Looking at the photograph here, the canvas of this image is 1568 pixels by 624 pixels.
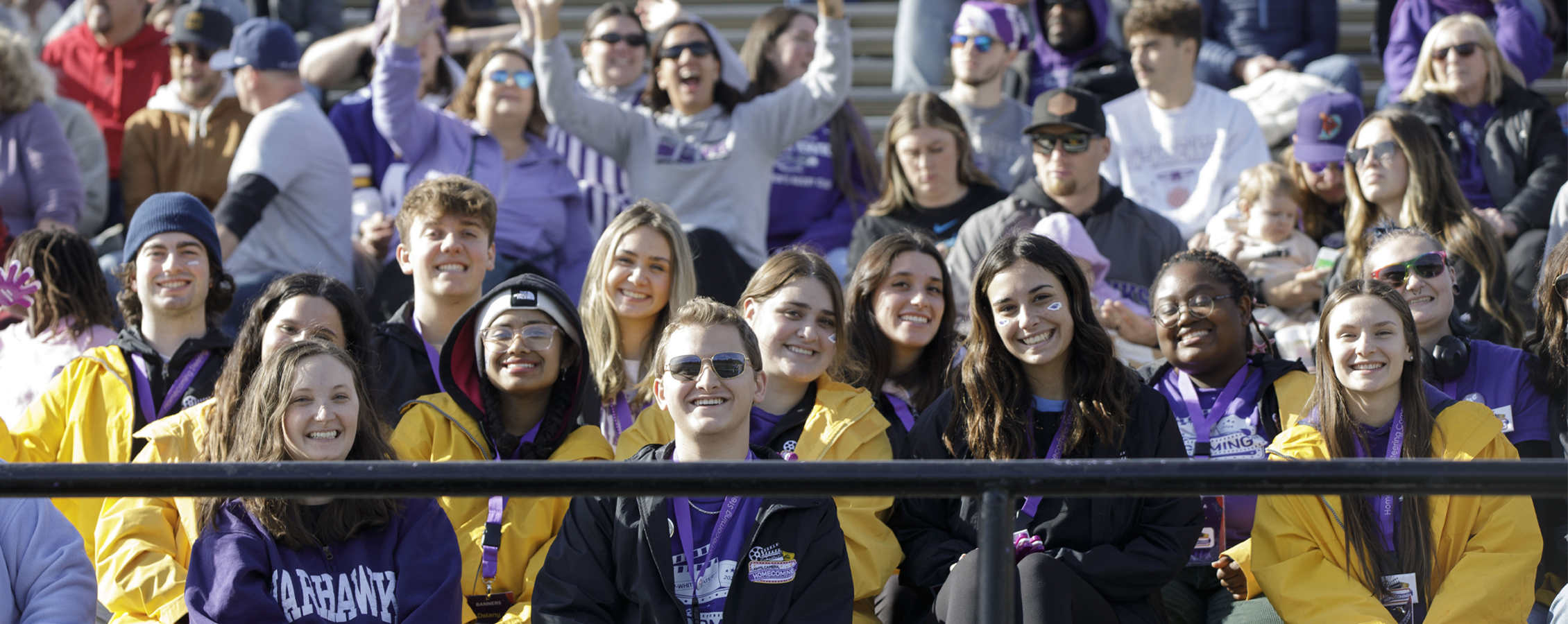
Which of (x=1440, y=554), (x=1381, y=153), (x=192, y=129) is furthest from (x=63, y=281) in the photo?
(x=1381, y=153)

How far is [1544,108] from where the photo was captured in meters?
6.28

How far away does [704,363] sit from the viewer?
3.37 metres

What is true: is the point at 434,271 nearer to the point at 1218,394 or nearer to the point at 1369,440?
the point at 1218,394

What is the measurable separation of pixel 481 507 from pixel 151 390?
1169 millimetres

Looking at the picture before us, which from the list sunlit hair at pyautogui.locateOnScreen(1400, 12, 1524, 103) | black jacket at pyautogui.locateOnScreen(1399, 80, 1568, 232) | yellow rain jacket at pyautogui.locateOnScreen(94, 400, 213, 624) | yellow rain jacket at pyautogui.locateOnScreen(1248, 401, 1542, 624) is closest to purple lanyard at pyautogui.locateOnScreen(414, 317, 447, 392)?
yellow rain jacket at pyautogui.locateOnScreen(94, 400, 213, 624)

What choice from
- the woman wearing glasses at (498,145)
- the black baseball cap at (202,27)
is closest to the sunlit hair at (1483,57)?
the woman wearing glasses at (498,145)

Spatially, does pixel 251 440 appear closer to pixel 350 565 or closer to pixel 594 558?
pixel 350 565

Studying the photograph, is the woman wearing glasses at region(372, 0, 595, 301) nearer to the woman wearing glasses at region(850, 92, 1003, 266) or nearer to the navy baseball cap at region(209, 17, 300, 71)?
the navy baseball cap at region(209, 17, 300, 71)

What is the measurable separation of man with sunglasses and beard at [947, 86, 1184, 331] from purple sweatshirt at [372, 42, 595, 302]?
1.80 metres

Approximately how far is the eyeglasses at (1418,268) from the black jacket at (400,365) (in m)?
2.86

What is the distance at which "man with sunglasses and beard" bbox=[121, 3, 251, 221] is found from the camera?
6.70 metres

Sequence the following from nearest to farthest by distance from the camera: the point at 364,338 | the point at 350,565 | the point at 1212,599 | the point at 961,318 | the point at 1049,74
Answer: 1. the point at 350,565
2. the point at 1212,599
3. the point at 364,338
4. the point at 961,318
5. the point at 1049,74

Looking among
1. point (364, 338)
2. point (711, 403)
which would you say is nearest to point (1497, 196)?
point (711, 403)

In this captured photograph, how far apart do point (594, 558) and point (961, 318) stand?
226 centimetres
